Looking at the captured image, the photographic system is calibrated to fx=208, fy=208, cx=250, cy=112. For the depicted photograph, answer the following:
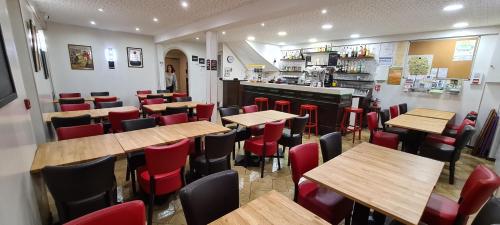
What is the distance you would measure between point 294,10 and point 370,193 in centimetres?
293

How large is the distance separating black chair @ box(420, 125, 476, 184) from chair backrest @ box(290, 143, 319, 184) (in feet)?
7.80

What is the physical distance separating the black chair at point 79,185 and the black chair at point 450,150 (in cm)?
419

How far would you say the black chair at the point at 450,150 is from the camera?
2.90m

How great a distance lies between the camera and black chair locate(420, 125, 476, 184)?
2898 millimetres

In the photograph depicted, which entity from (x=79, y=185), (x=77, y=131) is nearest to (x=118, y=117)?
(x=77, y=131)

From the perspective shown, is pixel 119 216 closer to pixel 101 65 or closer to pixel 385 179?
pixel 385 179

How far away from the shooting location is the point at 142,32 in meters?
7.06

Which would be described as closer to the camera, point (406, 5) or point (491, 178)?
point (491, 178)

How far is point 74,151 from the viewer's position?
193 cm

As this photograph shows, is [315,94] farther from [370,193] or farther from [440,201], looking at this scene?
[370,193]

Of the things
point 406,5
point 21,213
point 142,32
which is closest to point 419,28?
point 406,5

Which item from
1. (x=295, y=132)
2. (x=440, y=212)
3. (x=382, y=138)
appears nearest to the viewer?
(x=440, y=212)

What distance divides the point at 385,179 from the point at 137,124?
291cm

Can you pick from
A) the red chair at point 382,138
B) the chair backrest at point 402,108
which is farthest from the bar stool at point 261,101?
the chair backrest at point 402,108
